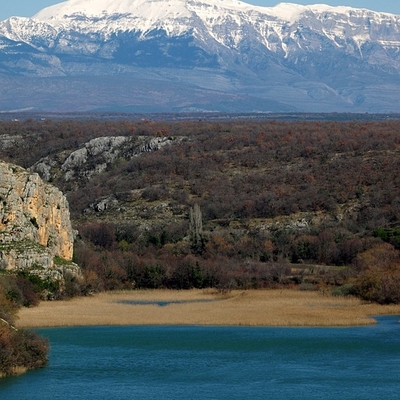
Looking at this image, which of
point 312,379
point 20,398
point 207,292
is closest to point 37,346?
point 20,398

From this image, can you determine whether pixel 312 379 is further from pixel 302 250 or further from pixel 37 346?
pixel 302 250

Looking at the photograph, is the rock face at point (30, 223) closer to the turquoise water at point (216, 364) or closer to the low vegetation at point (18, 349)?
the turquoise water at point (216, 364)

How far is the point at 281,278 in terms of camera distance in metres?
91.4

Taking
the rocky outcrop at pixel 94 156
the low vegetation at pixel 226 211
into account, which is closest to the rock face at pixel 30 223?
the low vegetation at pixel 226 211

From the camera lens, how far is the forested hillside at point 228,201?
92.2 m

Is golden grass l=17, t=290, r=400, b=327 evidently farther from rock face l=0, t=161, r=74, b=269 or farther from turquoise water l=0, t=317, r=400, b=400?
rock face l=0, t=161, r=74, b=269

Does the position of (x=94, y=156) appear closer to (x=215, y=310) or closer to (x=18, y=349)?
(x=215, y=310)

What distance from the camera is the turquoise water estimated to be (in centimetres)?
5419

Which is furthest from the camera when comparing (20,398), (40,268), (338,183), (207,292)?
(338,183)

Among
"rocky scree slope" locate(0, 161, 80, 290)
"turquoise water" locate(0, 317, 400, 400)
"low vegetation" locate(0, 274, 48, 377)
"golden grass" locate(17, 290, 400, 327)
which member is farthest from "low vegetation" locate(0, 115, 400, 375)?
"turquoise water" locate(0, 317, 400, 400)

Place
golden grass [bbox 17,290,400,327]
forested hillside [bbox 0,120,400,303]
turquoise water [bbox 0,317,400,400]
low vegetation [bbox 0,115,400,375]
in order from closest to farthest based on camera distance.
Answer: turquoise water [bbox 0,317,400,400] → golden grass [bbox 17,290,400,327] → low vegetation [bbox 0,115,400,375] → forested hillside [bbox 0,120,400,303]

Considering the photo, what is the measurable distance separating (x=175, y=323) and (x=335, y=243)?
30893 mm

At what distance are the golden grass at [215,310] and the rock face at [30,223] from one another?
3.56 metres

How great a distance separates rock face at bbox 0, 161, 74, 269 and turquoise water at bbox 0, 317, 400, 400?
1123 centimetres
